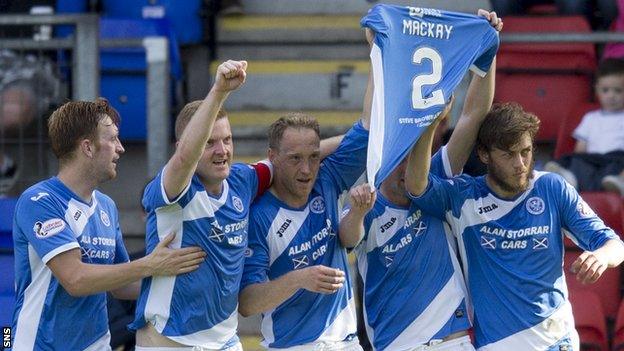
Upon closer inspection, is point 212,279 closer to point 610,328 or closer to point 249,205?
point 249,205

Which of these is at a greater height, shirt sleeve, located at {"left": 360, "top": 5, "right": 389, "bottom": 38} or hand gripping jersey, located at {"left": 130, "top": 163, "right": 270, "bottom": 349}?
shirt sleeve, located at {"left": 360, "top": 5, "right": 389, "bottom": 38}

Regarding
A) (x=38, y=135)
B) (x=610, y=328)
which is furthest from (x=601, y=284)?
(x=38, y=135)

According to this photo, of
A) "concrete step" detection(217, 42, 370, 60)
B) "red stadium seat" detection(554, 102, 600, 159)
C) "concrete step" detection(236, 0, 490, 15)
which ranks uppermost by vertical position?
"concrete step" detection(236, 0, 490, 15)

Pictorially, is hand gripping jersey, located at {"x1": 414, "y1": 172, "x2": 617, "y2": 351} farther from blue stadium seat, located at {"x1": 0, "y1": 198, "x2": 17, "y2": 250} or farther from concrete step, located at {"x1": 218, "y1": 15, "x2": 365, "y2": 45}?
concrete step, located at {"x1": 218, "y1": 15, "x2": 365, "y2": 45}

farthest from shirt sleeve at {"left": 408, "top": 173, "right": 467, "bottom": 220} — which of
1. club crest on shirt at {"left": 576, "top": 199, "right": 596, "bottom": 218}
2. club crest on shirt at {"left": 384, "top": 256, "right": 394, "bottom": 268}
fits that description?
club crest on shirt at {"left": 576, "top": 199, "right": 596, "bottom": 218}

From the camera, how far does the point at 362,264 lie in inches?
240

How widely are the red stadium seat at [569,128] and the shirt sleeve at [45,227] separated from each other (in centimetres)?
391

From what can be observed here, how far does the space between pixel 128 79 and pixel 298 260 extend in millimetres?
3579

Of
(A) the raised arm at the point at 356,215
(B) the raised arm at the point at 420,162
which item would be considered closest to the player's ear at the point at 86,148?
(A) the raised arm at the point at 356,215

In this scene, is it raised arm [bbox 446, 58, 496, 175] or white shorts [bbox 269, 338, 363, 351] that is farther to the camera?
raised arm [bbox 446, 58, 496, 175]

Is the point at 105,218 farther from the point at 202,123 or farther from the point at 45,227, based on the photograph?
the point at 202,123

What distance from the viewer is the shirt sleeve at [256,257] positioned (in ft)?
18.9

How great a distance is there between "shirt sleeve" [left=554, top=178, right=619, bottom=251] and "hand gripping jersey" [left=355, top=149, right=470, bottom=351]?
19.9 inches

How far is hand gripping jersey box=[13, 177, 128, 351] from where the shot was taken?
18.2 ft
